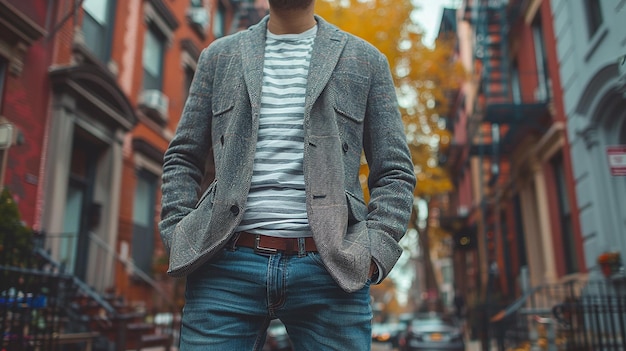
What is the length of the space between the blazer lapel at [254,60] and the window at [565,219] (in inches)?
445

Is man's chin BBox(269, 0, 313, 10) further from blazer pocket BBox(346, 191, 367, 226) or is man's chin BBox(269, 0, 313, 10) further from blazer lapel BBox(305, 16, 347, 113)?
blazer pocket BBox(346, 191, 367, 226)

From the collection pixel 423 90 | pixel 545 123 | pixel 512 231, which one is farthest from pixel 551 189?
pixel 423 90

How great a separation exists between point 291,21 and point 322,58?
0.24 m

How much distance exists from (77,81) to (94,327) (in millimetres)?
4385

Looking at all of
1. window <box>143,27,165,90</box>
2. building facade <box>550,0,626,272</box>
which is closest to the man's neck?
building facade <box>550,0,626,272</box>

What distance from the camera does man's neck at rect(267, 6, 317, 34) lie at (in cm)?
226

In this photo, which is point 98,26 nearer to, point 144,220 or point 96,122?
point 96,122

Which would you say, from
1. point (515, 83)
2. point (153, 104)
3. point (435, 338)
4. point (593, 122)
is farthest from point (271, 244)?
point (515, 83)

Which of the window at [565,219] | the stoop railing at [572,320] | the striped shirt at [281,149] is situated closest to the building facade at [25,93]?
the striped shirt at [281,149]

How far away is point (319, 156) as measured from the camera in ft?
6.38

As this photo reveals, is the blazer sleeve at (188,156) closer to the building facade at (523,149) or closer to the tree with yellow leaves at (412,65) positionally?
the building facade at (523,149)

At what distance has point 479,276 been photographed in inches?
827

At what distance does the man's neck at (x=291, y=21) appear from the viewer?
226cm

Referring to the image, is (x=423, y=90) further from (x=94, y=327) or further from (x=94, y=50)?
(x=94, y=327)
